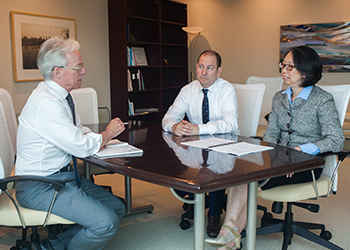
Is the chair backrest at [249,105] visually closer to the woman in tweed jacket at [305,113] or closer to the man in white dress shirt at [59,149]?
the woman in tweed jacket at [305,113]

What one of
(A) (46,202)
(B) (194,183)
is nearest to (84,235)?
(A) (46,202)

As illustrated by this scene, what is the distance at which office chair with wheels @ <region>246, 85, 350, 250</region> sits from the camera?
2146 millimetres

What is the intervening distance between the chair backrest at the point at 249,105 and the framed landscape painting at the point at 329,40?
317cm

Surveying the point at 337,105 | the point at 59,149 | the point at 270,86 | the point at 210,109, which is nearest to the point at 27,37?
the point at 210,109

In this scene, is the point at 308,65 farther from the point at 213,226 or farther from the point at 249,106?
the point at 213,226

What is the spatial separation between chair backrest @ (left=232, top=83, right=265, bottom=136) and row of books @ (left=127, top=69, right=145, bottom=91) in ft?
9.16

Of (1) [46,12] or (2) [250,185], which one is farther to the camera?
(1) [46,12]

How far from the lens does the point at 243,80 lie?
6543 millimetres

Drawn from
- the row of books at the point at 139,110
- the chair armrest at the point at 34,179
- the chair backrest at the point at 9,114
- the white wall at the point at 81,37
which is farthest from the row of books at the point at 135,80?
the chair armrest at the point at 34,179

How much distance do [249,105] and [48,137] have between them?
172 cm

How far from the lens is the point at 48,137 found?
1897 mm

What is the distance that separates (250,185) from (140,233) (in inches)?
47.6

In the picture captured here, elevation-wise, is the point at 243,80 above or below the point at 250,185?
above

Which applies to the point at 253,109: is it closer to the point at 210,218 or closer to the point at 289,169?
the point at 210,218
